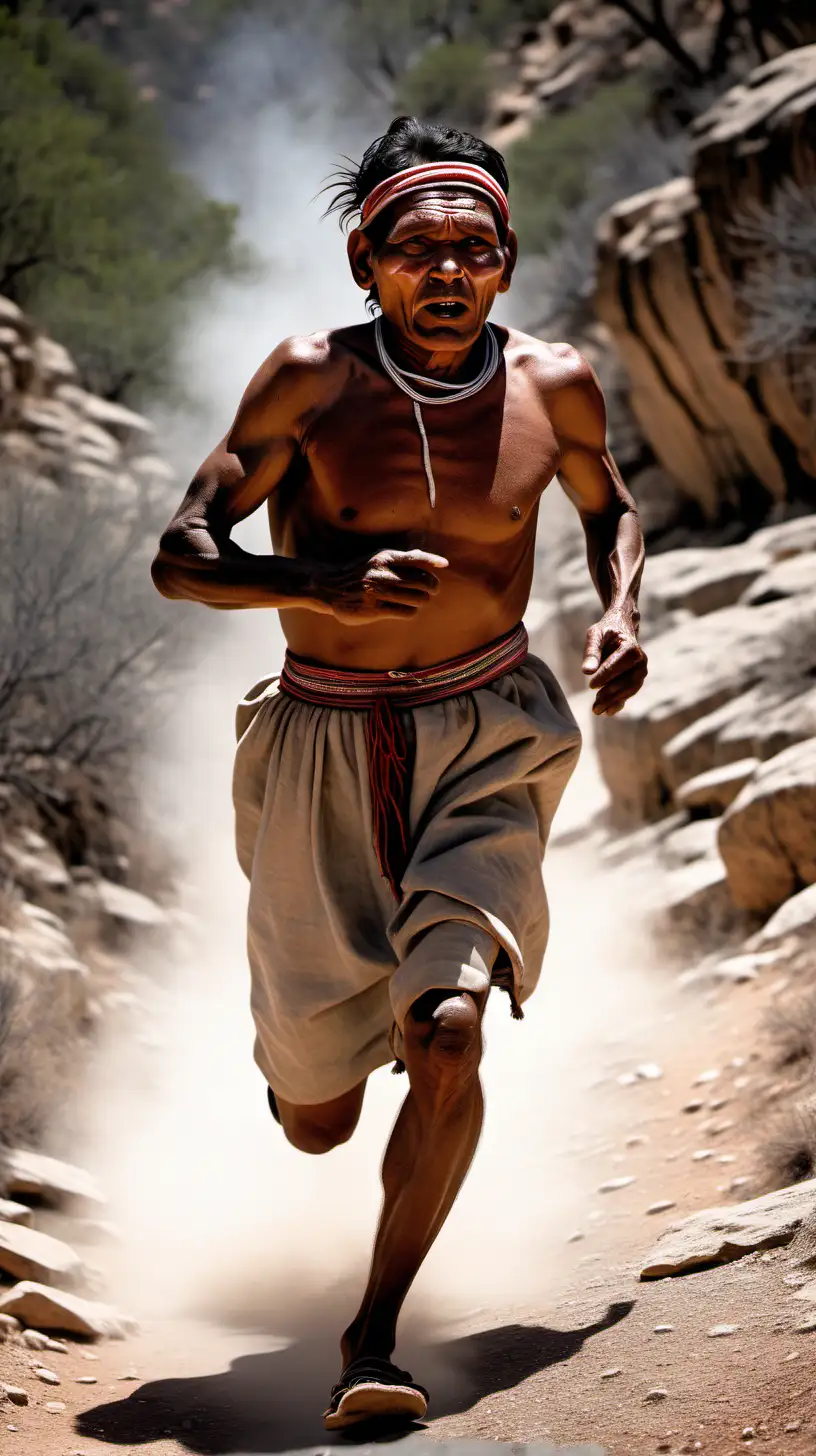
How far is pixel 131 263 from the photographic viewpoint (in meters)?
19.5

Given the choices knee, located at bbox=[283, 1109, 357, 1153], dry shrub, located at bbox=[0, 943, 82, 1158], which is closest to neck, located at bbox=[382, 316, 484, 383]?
knee, located at bbox=[283, 1109, 357, 1153]

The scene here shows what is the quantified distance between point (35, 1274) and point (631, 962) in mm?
3893

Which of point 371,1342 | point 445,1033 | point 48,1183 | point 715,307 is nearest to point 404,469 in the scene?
point 445,1033

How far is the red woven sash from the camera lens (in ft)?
11.3

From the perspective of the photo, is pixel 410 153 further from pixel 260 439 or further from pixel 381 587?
pixel 381 587

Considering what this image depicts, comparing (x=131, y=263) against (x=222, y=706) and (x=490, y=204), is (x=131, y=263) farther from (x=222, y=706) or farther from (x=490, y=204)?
(x=490, y=204)

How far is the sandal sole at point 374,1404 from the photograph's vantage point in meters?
2.90

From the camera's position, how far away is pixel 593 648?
3.27m

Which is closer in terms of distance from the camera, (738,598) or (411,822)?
(411,822)

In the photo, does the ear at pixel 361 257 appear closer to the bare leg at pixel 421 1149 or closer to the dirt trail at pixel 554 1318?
the bare leg at pixel 421 1149

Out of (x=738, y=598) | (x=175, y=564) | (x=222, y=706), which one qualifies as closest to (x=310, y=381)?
(x=175, y=564)

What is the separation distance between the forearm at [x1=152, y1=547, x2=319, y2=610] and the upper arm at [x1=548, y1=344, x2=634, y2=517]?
0.70m

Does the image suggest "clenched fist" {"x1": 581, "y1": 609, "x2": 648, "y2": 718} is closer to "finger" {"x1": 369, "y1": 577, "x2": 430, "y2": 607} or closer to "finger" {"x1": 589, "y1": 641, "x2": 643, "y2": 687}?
"finger" {"x1": 589, "y1": 641, "x2": 643, "y2": 687}

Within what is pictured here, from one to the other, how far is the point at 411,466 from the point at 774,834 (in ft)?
12.0
